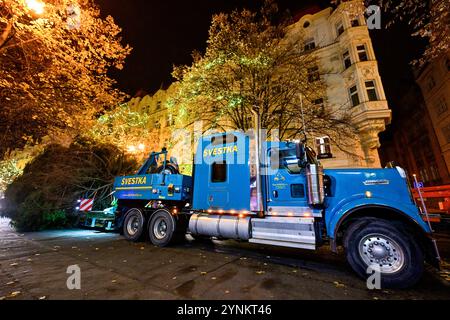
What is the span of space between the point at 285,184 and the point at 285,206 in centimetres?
57

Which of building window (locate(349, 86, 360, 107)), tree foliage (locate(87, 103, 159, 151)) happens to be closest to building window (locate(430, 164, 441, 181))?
building window (locate(349, 86, 360, 107))

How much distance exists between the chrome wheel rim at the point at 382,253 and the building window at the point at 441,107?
1138 inches

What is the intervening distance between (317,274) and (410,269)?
1.59m

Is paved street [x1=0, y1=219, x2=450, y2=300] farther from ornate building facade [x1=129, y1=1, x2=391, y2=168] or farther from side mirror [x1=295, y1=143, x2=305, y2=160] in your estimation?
ornate building facade [x1=129, y1=1, x2=391, y2=168]

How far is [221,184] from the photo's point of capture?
6207 millimetres

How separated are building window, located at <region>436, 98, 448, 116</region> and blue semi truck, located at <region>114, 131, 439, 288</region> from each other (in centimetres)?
2797

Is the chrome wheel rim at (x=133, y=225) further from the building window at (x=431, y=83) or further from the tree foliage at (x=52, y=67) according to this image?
the building window at (x=431, y=83)

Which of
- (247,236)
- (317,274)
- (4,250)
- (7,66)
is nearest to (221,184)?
(247,236)

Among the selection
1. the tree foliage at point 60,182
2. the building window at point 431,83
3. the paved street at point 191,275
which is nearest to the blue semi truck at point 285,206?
the paved street at point 191,275

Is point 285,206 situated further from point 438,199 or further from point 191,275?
point 438,199

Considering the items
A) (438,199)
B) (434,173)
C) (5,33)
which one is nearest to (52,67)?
(5,33)

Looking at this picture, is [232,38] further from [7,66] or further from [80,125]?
[7,66]

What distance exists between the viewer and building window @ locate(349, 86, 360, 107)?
15.7 m
